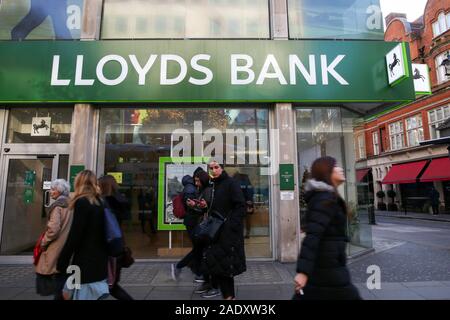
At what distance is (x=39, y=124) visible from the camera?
8172 mm

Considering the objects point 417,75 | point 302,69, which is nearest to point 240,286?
point 302,69

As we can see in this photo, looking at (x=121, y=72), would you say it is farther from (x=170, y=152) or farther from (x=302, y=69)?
→ (x=302, y=69)

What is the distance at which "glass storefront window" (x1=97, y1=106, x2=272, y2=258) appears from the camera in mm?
7871

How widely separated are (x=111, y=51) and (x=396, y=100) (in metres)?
6.56

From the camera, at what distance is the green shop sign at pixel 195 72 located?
298 inches

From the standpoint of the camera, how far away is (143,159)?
316 inches

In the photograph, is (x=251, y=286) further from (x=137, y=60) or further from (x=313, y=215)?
(x=137, y=60)

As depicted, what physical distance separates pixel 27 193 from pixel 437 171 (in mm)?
24645

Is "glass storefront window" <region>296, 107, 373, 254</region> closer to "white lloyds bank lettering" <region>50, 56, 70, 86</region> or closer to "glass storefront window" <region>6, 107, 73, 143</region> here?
"white lloyds bank lettering" <region>50, 56, 70, 86</region>

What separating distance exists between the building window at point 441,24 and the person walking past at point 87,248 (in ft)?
98.8

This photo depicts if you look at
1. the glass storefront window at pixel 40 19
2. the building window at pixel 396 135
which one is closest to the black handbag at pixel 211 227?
the glass storefront window at pixel 40 19

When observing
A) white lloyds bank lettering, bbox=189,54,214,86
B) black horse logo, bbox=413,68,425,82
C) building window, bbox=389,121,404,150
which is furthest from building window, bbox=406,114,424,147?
white lloyds bank lettering, bbox=189,54,214,86

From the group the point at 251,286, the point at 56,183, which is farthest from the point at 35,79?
the point at 251,286

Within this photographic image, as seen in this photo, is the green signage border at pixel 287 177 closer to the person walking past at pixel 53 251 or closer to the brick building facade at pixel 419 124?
the person walking past at pixel 53 251
